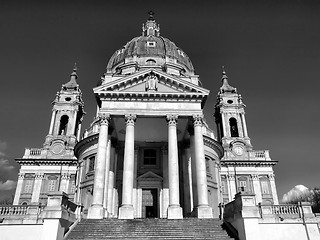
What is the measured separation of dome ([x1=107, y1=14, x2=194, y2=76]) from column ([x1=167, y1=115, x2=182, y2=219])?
17.5m

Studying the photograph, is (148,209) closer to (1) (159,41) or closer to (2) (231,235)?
(2) (231,235)

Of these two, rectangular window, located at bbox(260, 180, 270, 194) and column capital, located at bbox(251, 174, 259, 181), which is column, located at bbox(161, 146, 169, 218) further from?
rectangular window, located at bbox(260, 180, 270, 194)

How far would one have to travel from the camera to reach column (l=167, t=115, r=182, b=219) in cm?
1918

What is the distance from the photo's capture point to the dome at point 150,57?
39.6 m

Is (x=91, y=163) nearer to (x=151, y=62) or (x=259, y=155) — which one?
(x=151, y=62)

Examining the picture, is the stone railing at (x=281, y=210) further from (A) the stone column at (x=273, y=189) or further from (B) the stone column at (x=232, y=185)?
(A) the stone column at (x=273, y=189)

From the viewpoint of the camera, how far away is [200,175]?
2112 cm

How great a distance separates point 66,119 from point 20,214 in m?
32.0

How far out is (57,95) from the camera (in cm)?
4988

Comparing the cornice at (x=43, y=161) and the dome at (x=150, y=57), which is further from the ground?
the dome at (x=150, y=57)

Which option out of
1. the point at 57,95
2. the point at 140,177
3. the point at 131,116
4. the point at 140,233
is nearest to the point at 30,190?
the point at 57,95

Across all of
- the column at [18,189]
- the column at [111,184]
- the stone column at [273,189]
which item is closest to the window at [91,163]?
the column at [111,184]

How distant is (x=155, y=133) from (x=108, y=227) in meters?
12.3

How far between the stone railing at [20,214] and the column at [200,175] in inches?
442
